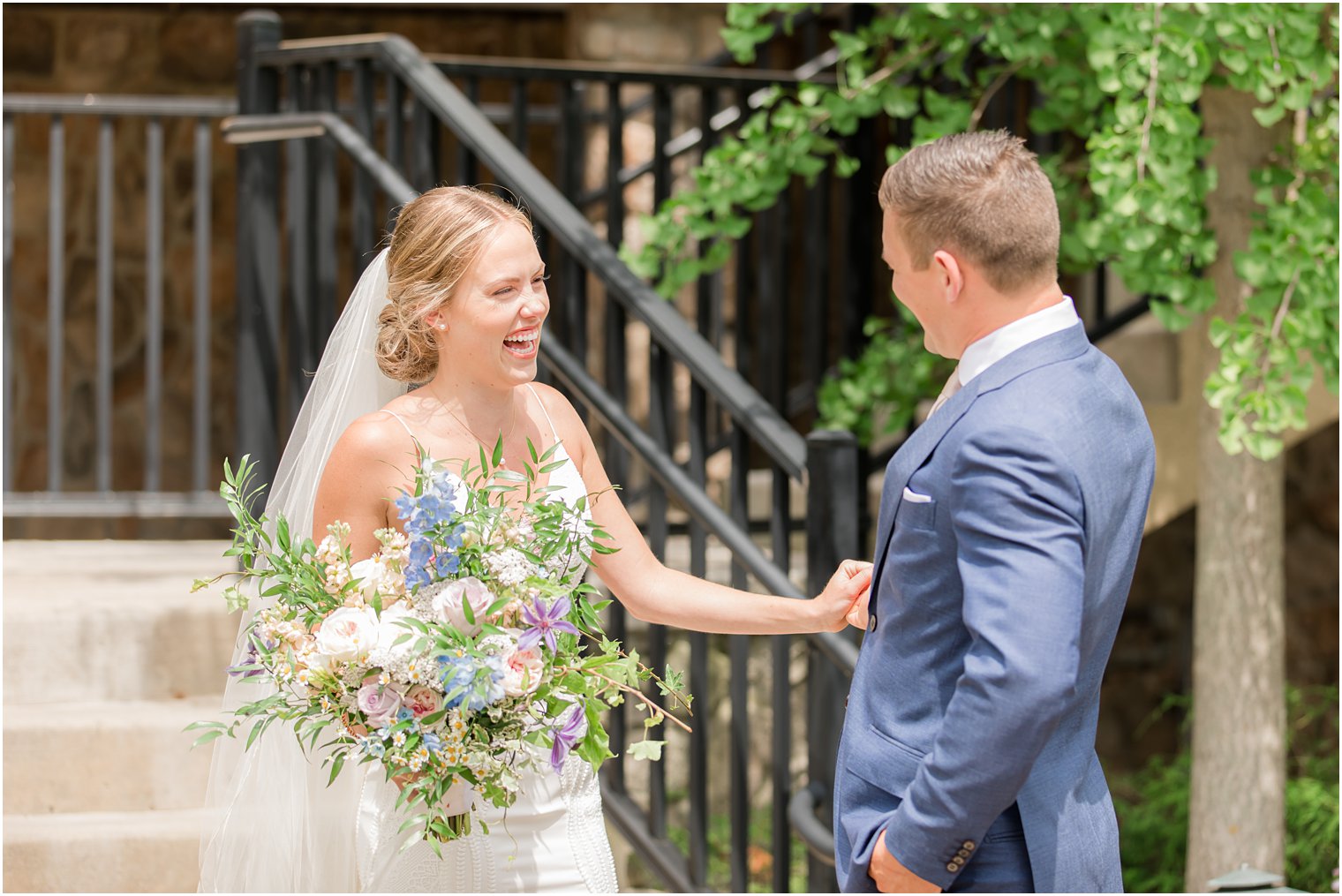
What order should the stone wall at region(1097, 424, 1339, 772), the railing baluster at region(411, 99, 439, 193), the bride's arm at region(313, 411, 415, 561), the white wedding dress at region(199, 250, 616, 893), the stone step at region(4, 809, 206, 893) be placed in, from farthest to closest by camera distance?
the stone wall at region(1097, 424, 1339, 772) → the railing baluster at region(411, 99, 439, 193) → the stone step at region(4, 809, 206, 893) → the white wedding dress at region(199, 250, 616, 893) → the bride's arm at region(313, 411, 415, 561)

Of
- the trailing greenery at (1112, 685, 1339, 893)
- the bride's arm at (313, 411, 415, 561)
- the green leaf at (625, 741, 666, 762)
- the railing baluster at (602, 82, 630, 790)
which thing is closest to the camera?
the green leaf at (625, 741, 666, 762)

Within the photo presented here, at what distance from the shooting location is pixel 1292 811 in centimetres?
429

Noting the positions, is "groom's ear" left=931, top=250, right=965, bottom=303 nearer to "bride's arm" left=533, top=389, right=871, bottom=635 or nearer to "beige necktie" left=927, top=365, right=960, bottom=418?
"beige necktie" left=927, top=365, right=960, bottom=418

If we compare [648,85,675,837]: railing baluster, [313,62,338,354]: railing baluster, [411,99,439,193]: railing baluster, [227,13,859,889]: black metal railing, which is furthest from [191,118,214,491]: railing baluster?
[648,85,675,837]: railing baluster

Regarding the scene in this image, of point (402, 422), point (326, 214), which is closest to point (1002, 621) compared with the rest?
point (402, 422)

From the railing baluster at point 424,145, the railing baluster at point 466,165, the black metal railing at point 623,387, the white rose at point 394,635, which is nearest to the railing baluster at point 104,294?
the black metal railing at point 623,387

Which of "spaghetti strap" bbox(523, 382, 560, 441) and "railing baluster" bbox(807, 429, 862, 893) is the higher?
"spaghetti strap" bbox(523, 382, 560, 441)

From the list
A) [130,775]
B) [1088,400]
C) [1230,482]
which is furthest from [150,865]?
[1230,482]

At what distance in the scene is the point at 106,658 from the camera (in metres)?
3.66

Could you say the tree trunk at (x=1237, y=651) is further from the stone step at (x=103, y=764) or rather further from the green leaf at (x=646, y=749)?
the stone step at (x=103, y=764)

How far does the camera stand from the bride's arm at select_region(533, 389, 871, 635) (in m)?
2.28

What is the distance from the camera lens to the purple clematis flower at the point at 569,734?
74.5 inches

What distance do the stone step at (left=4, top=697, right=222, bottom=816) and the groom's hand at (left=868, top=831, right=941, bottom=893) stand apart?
2110 millimetres

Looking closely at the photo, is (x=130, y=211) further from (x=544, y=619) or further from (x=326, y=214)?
(x=544, y=619)
